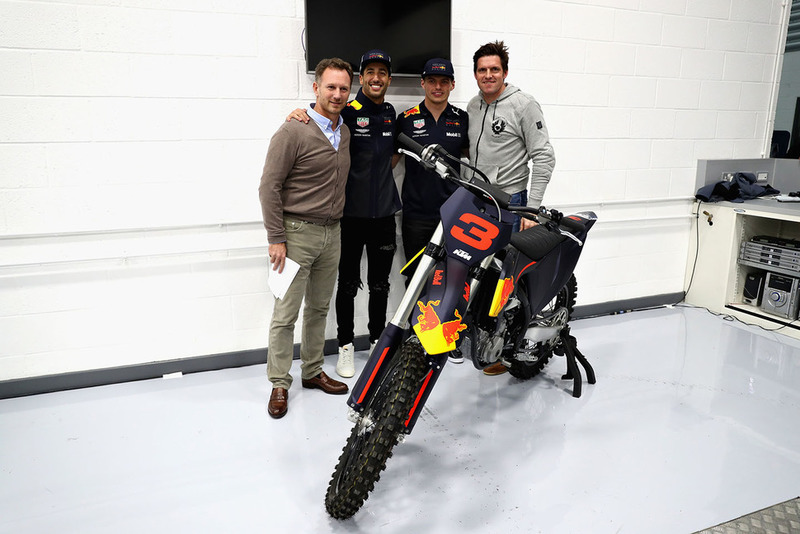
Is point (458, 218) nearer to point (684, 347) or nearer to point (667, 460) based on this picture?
point (667, 460)

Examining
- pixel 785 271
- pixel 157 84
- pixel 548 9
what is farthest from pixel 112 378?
pixel 785 271

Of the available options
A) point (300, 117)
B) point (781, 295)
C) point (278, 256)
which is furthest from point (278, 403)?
point (781, 295)

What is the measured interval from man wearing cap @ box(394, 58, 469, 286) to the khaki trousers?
471 mm

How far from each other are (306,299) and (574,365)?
1484mm

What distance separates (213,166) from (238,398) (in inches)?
49.6

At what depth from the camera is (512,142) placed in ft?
10.2

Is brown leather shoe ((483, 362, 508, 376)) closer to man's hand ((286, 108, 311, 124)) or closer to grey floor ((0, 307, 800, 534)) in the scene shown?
grey floor ((0, 307, 800, 534))

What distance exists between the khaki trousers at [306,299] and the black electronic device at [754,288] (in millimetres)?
3147

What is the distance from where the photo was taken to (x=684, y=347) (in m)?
3.66

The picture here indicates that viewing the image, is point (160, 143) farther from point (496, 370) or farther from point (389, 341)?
point (496, 370)

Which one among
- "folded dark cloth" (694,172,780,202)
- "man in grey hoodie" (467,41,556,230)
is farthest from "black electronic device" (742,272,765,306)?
"man in grey hoodie" (467,41,556,230)

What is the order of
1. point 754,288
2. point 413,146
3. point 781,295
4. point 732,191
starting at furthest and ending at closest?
point 732,191, point 754,288, point 781,295, point 413,146

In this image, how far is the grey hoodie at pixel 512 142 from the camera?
10.0 ft

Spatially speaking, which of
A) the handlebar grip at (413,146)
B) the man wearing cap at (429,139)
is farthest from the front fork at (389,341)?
the man wearing cap at (429,139)
